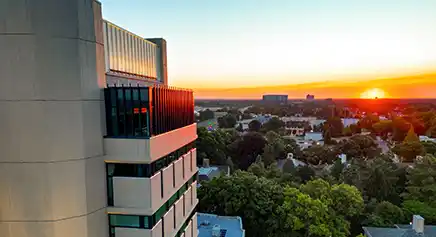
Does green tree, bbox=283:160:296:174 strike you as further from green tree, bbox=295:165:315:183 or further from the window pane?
the window pane

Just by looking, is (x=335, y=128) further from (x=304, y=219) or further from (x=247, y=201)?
(x=247, y=201)

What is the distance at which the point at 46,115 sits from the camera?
8516 mm

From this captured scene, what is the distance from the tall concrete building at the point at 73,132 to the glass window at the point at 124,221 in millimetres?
31

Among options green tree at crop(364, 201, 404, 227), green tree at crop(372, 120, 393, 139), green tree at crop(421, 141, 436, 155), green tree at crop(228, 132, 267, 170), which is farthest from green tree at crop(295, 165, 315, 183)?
green tree at crop(372, 120, 393, 139)

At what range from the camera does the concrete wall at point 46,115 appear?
329 inches

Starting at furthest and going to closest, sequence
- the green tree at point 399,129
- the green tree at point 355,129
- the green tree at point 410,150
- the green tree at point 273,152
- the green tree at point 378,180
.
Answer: the green tree at point 355,129 → the green tree at point 399,129 → the green tree at point 273,152 → the green tree at point 410,150 → the green tree at point 378,180

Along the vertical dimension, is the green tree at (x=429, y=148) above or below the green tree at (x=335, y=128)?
above

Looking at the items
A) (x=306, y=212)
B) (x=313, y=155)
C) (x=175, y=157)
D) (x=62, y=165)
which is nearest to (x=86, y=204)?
(x=62, y=165)

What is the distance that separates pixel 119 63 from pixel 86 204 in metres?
4.75

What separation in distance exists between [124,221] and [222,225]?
12.6m

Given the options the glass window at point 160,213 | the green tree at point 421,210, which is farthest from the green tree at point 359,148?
the glass window at point 160,213

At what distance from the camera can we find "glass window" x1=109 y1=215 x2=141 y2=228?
999 cm

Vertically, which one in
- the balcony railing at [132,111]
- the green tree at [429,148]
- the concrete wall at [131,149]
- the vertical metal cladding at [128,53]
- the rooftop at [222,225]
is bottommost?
the rooftop at [222,225]

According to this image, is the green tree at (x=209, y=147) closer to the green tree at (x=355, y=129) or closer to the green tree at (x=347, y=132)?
the green tree at (x=347, y=132)
